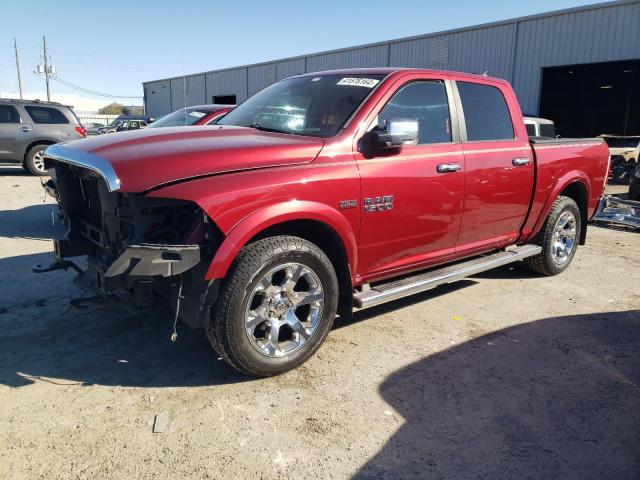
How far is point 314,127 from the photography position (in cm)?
375

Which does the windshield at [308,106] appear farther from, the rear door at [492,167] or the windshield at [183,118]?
the windshield at [183,118]

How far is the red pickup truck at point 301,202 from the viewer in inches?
115

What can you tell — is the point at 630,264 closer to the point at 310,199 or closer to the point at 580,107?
the point at 310,199

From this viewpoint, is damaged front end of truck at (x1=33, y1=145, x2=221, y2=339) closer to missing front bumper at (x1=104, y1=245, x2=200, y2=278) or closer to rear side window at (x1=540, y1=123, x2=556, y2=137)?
A: missing front bumper at (x1=104, y1=245, x2=200, y2=278)

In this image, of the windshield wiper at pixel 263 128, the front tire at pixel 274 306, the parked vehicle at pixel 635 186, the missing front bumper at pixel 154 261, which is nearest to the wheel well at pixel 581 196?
the windshield wiper at pixel 263 128

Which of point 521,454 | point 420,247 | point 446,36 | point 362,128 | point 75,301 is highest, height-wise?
point 446,36

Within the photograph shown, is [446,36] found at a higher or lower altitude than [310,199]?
higher

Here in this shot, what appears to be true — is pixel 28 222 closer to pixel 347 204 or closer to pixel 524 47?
pixel 347 204

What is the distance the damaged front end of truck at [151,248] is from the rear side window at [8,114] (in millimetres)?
11475

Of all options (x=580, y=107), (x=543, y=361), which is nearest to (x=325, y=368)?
(x=543, y=361)

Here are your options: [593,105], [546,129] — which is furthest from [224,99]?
[546,129]

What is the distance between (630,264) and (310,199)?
5.05 meters

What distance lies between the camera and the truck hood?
9.32ft

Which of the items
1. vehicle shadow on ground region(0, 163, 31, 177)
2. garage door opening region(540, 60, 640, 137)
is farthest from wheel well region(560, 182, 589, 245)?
garage door opening region(540, 60, 640, 137)
